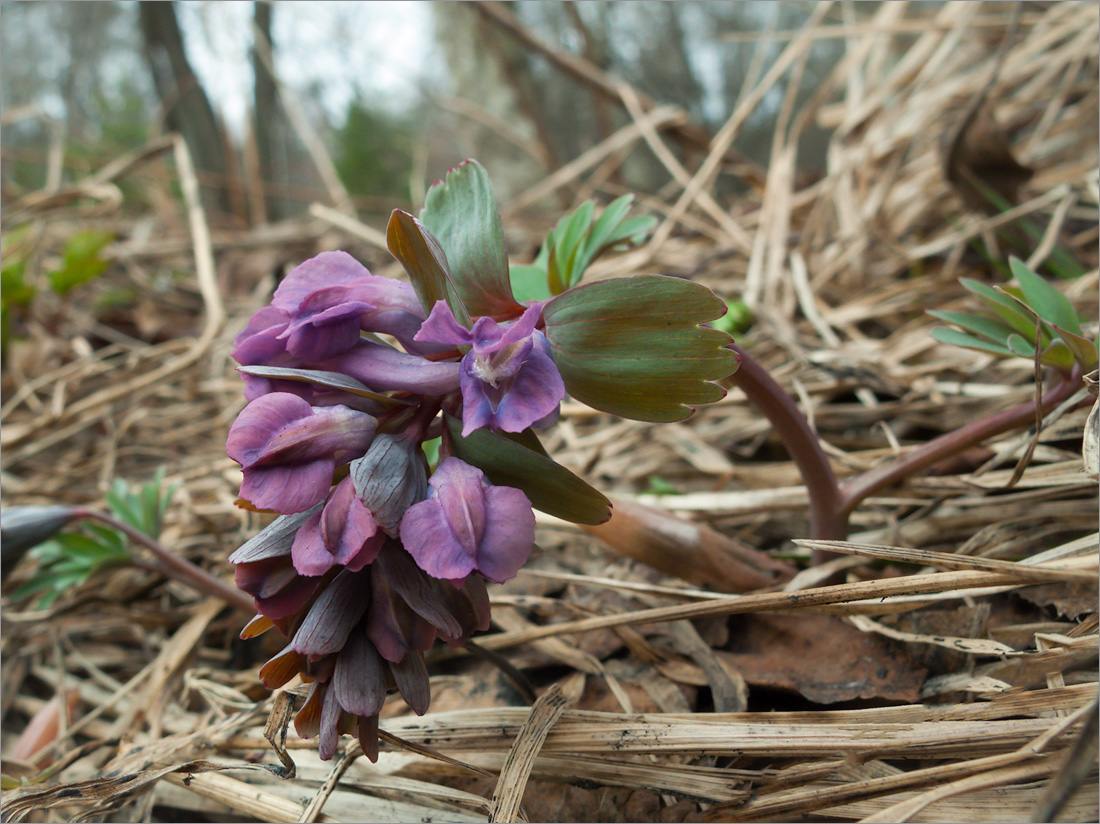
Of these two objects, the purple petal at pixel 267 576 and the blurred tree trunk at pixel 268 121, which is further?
the blurred tree trunk at pixel 268 121

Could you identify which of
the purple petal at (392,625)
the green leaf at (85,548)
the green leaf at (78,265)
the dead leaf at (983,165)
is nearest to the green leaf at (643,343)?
the purple petal at (392,625)

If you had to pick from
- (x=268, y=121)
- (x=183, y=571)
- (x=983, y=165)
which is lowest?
(x=183, y=571)

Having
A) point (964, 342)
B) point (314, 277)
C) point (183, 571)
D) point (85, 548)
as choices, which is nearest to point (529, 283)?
point (314, 277)

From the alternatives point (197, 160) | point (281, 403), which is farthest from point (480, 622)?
point (197, 160)

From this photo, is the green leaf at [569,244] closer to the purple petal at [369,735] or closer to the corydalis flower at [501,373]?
the corydalis flower at [501,373]

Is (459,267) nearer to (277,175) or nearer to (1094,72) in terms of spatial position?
(1094,72)

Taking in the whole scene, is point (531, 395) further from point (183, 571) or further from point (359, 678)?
point (183, 571)
